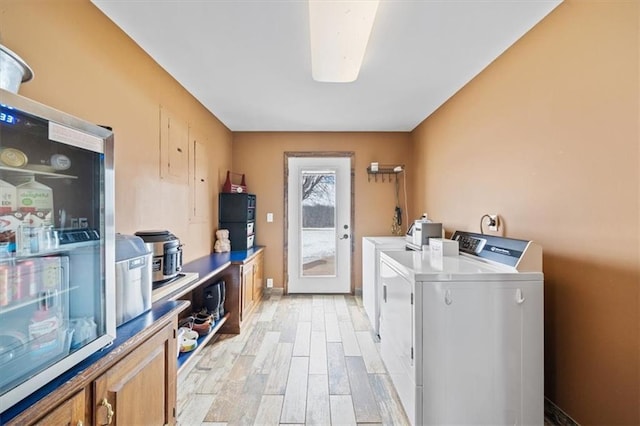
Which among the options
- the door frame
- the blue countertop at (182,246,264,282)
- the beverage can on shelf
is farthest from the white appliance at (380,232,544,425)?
the door frame

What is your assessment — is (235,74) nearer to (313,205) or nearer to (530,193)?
(313,205)

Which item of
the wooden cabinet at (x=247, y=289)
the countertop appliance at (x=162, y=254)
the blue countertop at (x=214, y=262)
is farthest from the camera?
the wooden cabinet at (x=247, y=289)

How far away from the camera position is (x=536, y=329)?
1.49 m

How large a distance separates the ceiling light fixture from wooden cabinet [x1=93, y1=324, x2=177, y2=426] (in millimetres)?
1775

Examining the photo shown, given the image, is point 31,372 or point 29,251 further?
point 29,251

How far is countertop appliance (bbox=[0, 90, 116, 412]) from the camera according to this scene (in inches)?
31.9

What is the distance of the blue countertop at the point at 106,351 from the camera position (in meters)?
0.71

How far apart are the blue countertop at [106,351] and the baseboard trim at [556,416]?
221 centimetres

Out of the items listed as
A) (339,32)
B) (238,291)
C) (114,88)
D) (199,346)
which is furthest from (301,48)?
(199,346)

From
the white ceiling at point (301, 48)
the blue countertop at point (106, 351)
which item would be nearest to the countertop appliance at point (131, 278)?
the blue countertop at point (106, 351)

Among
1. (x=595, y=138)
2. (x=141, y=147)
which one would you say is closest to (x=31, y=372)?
(x=141, y=147)

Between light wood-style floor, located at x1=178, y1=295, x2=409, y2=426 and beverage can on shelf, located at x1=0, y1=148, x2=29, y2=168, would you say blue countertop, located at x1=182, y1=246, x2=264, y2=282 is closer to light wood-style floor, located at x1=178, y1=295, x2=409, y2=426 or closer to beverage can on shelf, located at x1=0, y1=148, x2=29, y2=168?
light wood-style floor, located at x1=178, y1=295, x2=409, y2=426

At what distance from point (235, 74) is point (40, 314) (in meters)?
2.07

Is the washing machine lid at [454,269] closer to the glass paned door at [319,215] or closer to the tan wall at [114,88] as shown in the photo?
the tan wall at [114,88]
